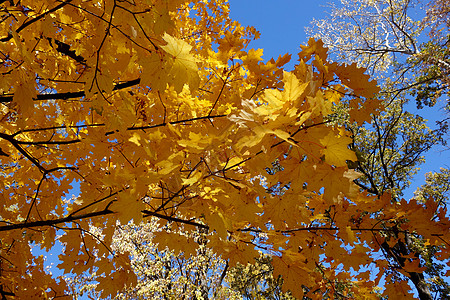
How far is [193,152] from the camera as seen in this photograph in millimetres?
879

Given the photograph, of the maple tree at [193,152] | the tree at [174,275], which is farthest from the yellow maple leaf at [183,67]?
the tree at [174,275]

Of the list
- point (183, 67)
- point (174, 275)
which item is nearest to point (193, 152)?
point (183, 67)

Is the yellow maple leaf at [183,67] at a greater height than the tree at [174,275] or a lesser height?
lesser

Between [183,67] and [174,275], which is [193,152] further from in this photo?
[174,275]

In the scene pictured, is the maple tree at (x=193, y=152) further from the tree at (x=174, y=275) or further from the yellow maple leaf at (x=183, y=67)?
the tree at (x=174, y=275)

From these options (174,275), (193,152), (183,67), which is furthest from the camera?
(174,275)

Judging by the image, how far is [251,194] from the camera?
133 centimetres

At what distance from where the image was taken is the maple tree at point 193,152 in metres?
0.99

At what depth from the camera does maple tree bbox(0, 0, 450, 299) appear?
39.0 inches

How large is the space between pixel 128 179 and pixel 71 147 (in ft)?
4.46

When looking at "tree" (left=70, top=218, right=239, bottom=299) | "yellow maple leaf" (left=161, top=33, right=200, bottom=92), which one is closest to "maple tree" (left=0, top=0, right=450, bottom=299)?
"yellow maple leaf" (left=161, top=33, right=200, bottom=92)

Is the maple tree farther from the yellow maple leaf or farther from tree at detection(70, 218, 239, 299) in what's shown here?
tree at detection(70, 218, 239, 299)

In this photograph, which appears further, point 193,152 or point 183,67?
point 183,67

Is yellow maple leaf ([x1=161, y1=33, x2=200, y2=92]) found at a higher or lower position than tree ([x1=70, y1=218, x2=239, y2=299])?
lower
